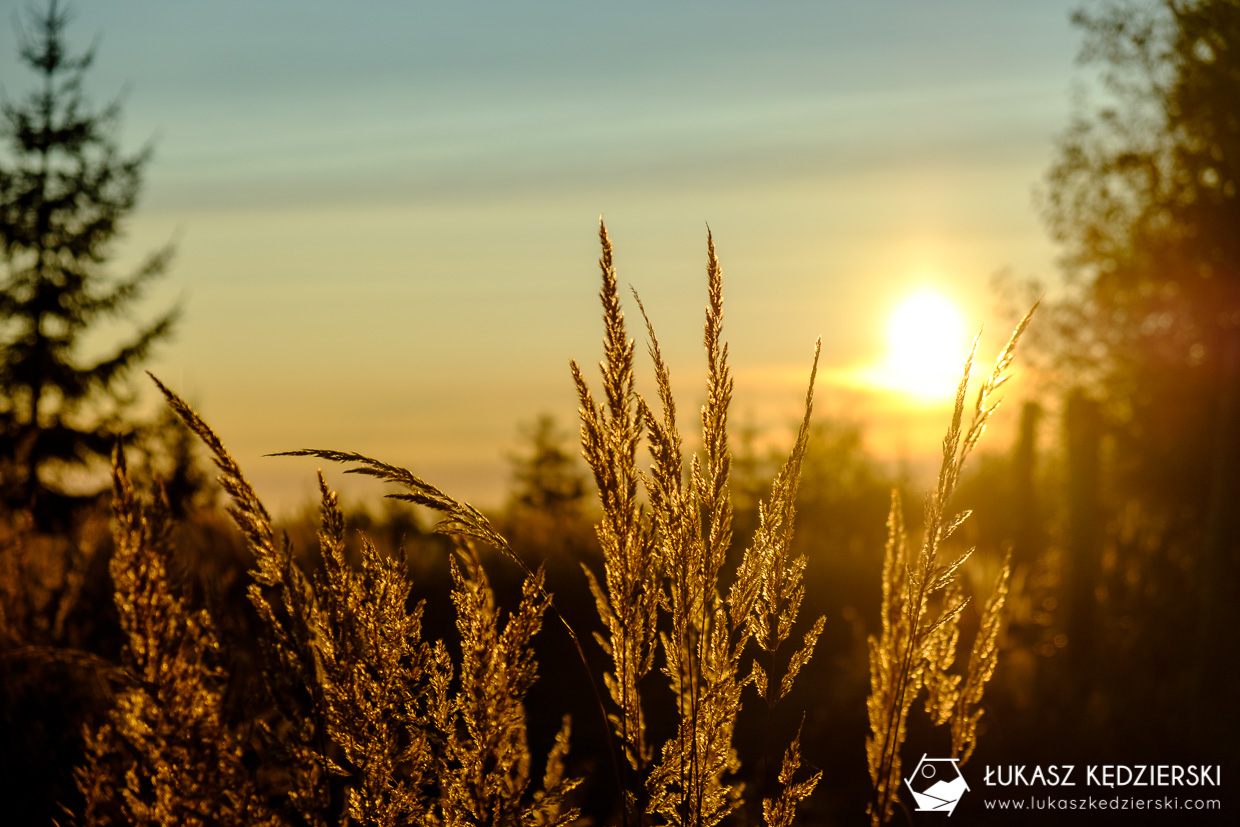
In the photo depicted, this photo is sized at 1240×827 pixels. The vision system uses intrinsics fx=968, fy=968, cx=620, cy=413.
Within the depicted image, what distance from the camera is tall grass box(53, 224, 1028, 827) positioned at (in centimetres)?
156

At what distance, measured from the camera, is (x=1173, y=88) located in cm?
1137

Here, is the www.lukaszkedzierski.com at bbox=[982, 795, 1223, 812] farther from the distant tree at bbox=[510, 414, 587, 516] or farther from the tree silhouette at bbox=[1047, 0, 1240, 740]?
the distant tree at bbox=[510, 414, 587, 516]

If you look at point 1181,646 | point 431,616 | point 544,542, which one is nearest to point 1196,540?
point 1181,646

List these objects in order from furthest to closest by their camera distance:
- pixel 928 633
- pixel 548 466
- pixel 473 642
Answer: pixel 548 466, pixel 928 633, pixel 473 642

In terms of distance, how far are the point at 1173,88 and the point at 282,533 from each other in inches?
498

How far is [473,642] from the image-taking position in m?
1.68

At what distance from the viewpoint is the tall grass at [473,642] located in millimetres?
1559

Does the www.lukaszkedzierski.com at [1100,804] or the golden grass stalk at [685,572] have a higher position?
the golden grass stalk at [685,572]

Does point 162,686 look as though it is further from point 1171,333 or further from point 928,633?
point 1171,333

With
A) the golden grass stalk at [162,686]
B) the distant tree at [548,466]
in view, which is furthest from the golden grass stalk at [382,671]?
the distant tree at [548,466]

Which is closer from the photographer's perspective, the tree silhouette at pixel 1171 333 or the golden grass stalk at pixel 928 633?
the golden grass stalk at pixel 928 633

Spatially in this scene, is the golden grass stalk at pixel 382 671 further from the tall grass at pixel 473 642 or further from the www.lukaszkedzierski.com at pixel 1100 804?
the www.lukaszkedzierski.com at pixel 1100 804

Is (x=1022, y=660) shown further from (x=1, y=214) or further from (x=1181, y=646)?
(x=1, y=214)

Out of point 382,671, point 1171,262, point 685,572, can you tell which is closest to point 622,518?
point 685,572
